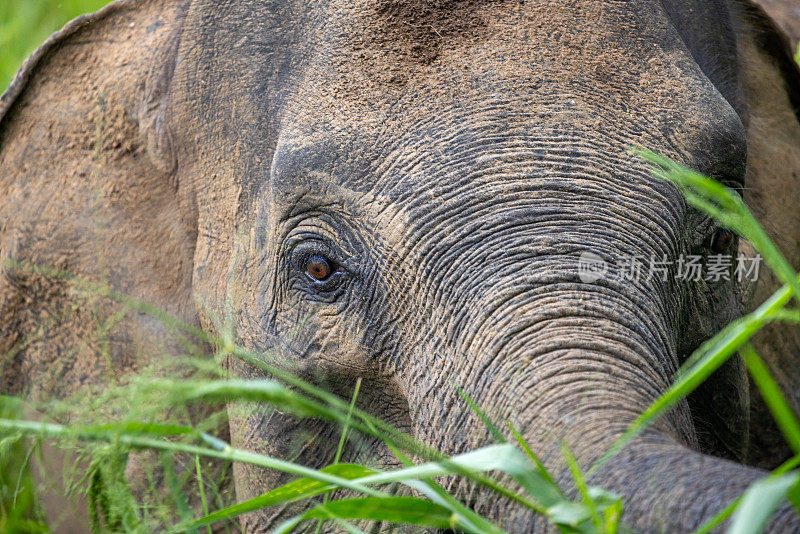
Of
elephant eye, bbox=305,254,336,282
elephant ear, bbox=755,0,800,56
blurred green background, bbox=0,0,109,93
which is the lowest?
elephant ear, bbox=755,0,800,56

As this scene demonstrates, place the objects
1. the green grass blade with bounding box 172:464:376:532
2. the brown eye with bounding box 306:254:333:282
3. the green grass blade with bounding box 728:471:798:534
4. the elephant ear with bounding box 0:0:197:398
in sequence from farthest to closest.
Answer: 1. the elephant ear with bounding box 0:0:197:398
2. the brown eye with bounding box 306:254:333:282
3. the green grass blade with bounding box 172:464:376:532
4. the green grass blade with bounding box 728:471:798:534

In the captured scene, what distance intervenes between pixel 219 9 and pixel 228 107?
231 mm

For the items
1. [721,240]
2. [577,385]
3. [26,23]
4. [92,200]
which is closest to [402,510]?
[577,385]

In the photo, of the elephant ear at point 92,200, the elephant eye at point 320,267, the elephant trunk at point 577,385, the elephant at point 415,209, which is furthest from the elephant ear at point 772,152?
the elephant ear at point 92,200

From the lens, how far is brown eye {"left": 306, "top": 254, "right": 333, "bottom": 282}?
209 cm

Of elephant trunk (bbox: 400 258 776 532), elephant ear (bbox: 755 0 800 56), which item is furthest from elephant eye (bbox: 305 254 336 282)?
elephant ear (bbox: 755 0 800 56)

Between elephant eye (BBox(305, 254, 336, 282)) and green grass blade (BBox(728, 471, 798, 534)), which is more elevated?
green grass blade (BBox(728, 471, 798, 534))

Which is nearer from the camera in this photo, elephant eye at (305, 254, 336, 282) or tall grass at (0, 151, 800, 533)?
tall grass at (0, 151, 800, 533)

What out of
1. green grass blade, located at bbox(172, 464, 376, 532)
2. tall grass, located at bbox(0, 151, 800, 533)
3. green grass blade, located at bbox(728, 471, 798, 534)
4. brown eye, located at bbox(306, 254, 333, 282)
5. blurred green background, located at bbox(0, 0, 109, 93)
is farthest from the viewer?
blurred green background, located at bbox(0, 0, 109, 93)

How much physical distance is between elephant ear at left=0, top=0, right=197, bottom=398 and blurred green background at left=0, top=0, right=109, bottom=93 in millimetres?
1971

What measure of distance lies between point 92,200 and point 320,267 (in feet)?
2.43

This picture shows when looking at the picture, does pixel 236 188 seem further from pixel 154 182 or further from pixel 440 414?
pixel 440 414

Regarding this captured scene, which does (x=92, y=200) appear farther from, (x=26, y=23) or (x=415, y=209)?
(x=26, y=23)

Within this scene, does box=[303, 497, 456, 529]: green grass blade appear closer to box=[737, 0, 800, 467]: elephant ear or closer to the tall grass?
the tall grass
